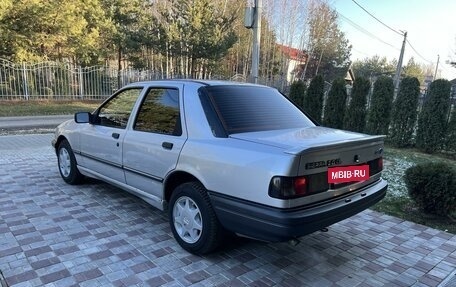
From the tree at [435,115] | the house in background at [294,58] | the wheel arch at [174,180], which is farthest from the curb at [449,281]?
the house in background at [294,58]

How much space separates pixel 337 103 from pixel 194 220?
325 inches

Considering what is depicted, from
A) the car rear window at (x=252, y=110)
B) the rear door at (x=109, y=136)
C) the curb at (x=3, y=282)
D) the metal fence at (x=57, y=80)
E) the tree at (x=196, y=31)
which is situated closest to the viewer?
the curb at (x=3, y=282)

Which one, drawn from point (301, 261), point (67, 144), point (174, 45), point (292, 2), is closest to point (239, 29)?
point (292, 2)

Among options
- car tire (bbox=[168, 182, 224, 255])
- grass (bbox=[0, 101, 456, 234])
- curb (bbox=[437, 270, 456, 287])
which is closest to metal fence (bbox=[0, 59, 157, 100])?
grass (bbox=[0, 101, 456, 234])

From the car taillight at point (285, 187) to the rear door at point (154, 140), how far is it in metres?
1.08

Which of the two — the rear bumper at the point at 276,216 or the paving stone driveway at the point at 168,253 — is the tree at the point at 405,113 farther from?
the rear bumper at the point at 276,216

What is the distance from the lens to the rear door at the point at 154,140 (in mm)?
3338

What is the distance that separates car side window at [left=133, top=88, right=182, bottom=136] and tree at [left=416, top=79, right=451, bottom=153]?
309 inches

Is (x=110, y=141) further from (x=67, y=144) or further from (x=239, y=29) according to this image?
(x=239, y=29)

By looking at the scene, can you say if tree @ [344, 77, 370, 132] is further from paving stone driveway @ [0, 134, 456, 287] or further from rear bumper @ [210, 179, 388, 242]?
rear bumper @ [210, 179, 388, 242]

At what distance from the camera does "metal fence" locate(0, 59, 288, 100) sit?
1748 centimetres

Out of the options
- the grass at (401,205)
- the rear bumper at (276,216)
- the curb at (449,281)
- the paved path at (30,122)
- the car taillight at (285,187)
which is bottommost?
the paved path at (30,122)

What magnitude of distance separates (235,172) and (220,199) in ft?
0.98

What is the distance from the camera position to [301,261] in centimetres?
323
